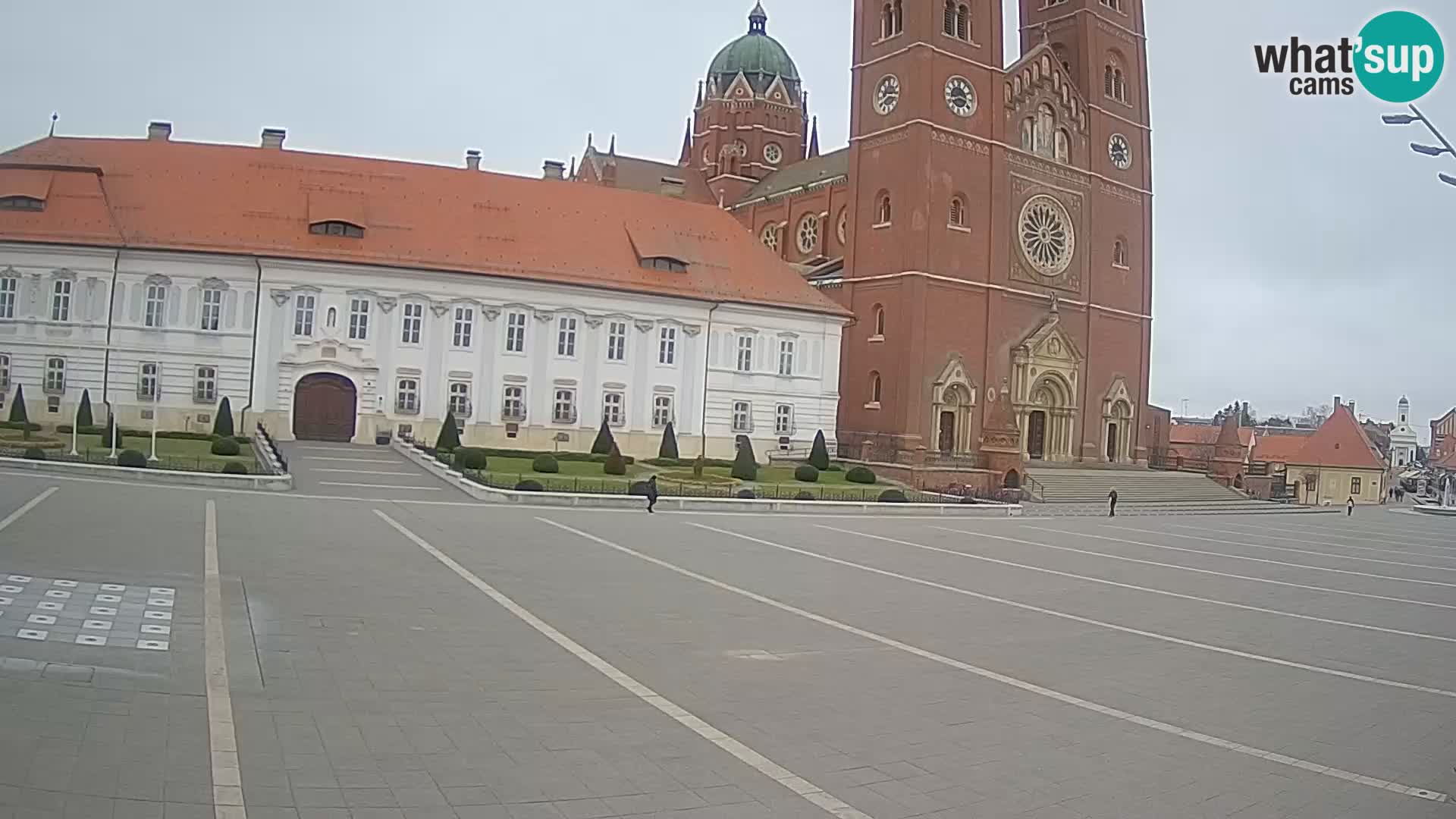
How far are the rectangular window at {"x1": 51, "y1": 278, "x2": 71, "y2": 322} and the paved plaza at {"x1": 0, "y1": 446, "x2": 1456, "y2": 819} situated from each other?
2438cm

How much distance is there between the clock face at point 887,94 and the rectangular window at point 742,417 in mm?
16568

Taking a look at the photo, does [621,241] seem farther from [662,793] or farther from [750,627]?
[662,793]

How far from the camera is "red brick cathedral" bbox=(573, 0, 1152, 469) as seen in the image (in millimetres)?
53438

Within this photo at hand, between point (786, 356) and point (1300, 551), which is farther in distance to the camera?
point (786, 356)

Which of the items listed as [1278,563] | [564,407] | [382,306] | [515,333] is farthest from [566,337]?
[1278,563]

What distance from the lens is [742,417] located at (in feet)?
164

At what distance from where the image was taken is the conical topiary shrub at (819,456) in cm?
4619

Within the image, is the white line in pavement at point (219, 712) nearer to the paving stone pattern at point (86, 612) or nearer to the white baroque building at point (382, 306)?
the paving stone pattern at point (86, 612)

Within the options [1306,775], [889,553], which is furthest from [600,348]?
[1306,775]

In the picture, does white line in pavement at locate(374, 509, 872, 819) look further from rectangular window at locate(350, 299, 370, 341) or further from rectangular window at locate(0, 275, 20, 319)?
rectangular window at locate(0, 275, 20, 319)

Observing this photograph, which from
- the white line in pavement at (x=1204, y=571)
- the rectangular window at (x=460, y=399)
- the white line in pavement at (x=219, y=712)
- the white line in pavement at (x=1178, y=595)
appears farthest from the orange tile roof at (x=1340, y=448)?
the white line in pavement at (x=219, y=712)

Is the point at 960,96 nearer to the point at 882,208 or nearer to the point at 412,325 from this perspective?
the point at 882,208

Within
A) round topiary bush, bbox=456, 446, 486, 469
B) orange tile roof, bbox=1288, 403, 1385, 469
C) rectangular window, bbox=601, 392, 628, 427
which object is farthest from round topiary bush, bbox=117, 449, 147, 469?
orange tile roof, bbox=1288, 403, 1385, 469

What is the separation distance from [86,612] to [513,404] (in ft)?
115
